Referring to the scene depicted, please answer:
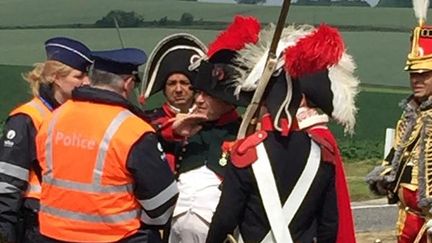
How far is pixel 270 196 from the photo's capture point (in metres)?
4.58

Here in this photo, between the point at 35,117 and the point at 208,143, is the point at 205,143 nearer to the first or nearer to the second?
the point at 208,143

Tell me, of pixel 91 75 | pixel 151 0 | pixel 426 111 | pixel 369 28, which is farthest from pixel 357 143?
pixel 91 75

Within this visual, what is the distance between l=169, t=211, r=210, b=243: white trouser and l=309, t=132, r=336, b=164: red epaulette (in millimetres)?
791

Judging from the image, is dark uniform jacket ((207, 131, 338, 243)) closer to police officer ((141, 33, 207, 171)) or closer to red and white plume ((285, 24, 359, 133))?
red and white plume ((285, 24, 359, 133))

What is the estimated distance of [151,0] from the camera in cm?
2858

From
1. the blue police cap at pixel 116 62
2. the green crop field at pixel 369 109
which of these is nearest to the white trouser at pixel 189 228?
the blue police cap at pixel 116 62

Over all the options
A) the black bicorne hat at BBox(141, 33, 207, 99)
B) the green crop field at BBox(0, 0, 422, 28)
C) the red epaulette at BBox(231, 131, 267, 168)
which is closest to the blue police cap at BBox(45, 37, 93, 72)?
the black bicorne hat at BBox(141, 33, 207, 99)

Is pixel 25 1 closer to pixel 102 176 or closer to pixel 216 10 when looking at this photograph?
pixel 216 10

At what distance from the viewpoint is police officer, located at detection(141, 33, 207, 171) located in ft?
19.1

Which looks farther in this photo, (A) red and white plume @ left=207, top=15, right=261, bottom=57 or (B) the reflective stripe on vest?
(A) red and white plume @ left=207, top=15, right=261, bottom=57

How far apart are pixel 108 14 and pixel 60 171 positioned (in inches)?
834

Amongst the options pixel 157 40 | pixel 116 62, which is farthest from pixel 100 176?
pixel 157 40

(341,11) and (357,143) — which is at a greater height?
(341,11)

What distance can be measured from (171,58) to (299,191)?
150 centimetres
